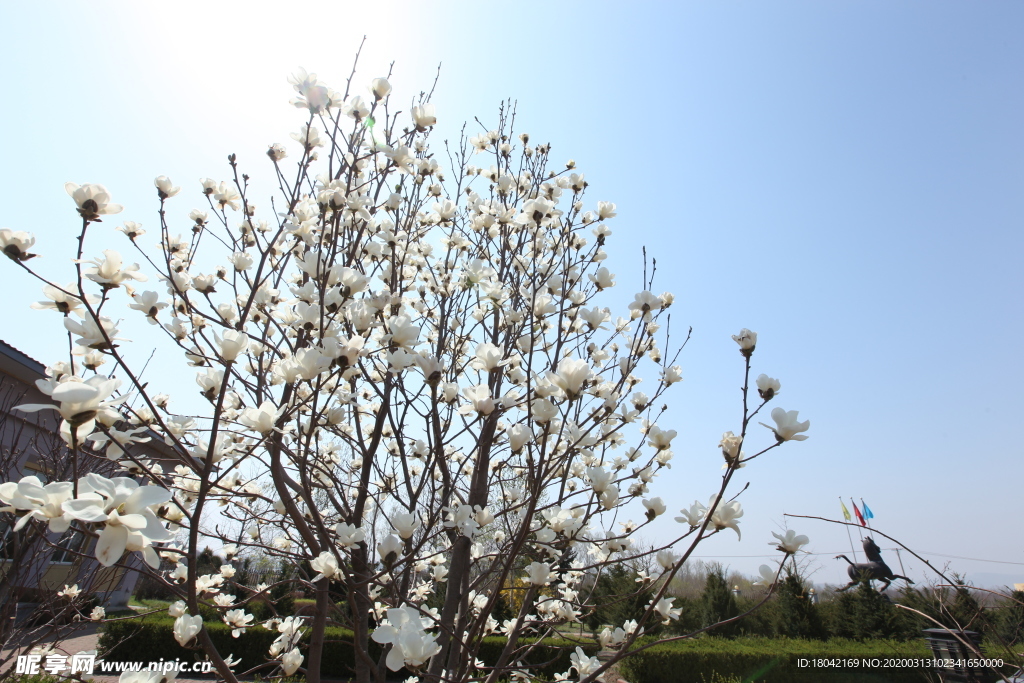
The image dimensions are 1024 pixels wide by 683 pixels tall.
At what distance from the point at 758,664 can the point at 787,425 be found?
25.5 feet

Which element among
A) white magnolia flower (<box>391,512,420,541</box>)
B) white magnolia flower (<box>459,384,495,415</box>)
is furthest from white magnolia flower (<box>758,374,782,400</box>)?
white magnolia flower (<box>391,512,420,541</box>)

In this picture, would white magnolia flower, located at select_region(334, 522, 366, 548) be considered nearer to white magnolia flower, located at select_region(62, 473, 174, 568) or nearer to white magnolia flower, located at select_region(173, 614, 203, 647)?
white magnolia flower, located at select_region(173, 614, 203, 647)

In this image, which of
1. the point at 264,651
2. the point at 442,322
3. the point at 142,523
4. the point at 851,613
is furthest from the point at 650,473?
the point at 851,613

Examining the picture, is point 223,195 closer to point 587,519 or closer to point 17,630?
point 587,519

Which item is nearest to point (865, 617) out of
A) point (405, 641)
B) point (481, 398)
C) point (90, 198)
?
point (481, 398)

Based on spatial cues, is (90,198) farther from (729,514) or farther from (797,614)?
(797,614)

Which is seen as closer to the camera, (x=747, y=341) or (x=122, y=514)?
(x=122, y=514)

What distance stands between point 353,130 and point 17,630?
10.8 ft

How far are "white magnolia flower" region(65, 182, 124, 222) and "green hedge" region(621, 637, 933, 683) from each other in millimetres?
7610

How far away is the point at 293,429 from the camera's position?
2.26 m

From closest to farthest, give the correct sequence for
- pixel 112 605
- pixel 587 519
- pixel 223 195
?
pixel 587 519
pixel 223 195
pixel 112 605

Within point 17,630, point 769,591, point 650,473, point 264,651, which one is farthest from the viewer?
point 264,651

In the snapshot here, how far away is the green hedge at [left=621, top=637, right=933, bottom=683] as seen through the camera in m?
7.31

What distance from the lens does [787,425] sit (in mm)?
1509
